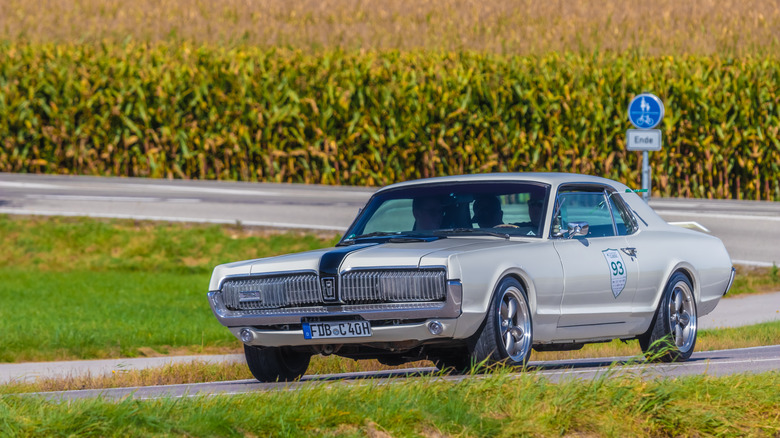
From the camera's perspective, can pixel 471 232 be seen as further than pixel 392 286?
Yes

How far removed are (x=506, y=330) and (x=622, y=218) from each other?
2.34 metres

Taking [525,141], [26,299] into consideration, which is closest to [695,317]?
[26,299]

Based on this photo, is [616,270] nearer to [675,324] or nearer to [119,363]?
[675,324]

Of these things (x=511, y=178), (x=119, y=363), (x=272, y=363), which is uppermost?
(x=511, y=178)

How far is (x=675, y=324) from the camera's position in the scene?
36.8 feet

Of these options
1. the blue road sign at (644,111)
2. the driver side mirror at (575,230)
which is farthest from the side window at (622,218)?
the blue road sign at (644,111)

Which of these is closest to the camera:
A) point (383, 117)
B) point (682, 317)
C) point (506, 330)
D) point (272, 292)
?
point (506, 330)

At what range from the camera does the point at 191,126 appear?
1296 inches

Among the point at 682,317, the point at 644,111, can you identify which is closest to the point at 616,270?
the point at 682,317

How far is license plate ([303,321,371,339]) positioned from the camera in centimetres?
896

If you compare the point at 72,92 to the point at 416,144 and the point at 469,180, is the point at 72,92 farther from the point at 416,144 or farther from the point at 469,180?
the point at 469,180

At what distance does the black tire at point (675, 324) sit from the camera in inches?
431

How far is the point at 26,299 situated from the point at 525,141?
15.3 metres

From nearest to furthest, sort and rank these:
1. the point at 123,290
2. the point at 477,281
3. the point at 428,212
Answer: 1. the point at 477,281
2. the point at 428,212
3. the point at 123,290
